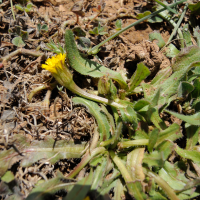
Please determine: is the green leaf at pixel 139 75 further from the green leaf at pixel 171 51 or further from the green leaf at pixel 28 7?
the green leaf at pixel 28 7

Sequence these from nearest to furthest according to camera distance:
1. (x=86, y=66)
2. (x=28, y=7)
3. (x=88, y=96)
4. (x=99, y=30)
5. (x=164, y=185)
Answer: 1. (x=164, y=185)
2. (x=88, y=96)
3. (x=86, y=66)
4. (x=99, y=30)
5. (x=28, y=7)

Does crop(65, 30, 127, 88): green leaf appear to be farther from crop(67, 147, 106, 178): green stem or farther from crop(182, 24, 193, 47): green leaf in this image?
crop(182, 24, 193, 47): green leaf

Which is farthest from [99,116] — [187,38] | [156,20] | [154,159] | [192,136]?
[156,20]

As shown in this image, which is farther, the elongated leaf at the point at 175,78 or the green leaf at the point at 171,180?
the elongated leaf at the point at 175,78

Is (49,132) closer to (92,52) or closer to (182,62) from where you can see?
(92,52)

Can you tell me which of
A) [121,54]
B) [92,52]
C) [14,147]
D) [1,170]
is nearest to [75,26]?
[92,52]

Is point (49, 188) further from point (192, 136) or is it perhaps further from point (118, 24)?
point (118, 24)

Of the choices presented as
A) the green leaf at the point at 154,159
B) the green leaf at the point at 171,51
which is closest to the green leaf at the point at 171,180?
the green leaf at the point at 154,159
